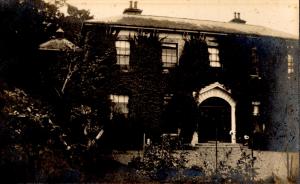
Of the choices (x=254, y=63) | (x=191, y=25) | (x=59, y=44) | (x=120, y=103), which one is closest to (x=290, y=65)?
(x=254, y=63)

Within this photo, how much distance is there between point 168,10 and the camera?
36.8ft

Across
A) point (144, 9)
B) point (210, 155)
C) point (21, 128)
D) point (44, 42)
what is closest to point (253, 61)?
point (210, 155)

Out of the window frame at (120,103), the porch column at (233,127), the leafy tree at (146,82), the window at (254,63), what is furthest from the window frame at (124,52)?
the window at (254,63)

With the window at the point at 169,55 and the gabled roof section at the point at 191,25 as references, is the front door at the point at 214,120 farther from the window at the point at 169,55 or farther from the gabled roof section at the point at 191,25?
the gabled roof section at the point at 191,25

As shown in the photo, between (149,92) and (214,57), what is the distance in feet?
11.9

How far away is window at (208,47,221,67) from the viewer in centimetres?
1448

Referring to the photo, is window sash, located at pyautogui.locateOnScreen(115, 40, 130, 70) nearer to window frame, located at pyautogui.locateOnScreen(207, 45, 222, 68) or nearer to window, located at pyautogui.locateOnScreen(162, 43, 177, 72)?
window, located at pyautogui.locateOnScreen(162, 43, 177, 72)

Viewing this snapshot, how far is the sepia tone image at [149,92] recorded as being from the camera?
10.4 metres

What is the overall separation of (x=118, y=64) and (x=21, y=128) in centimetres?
444

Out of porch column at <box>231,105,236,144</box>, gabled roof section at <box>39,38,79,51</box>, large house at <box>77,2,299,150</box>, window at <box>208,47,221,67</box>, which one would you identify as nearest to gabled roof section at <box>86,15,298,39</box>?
large house at <box>77,2,299,150</box>

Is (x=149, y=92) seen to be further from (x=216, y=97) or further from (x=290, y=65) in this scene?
(x=290, y=65)

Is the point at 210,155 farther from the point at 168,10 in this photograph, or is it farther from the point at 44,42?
the point at 44,42

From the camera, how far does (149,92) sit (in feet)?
42.5

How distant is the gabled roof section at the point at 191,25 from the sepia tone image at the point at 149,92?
0.18 feet
